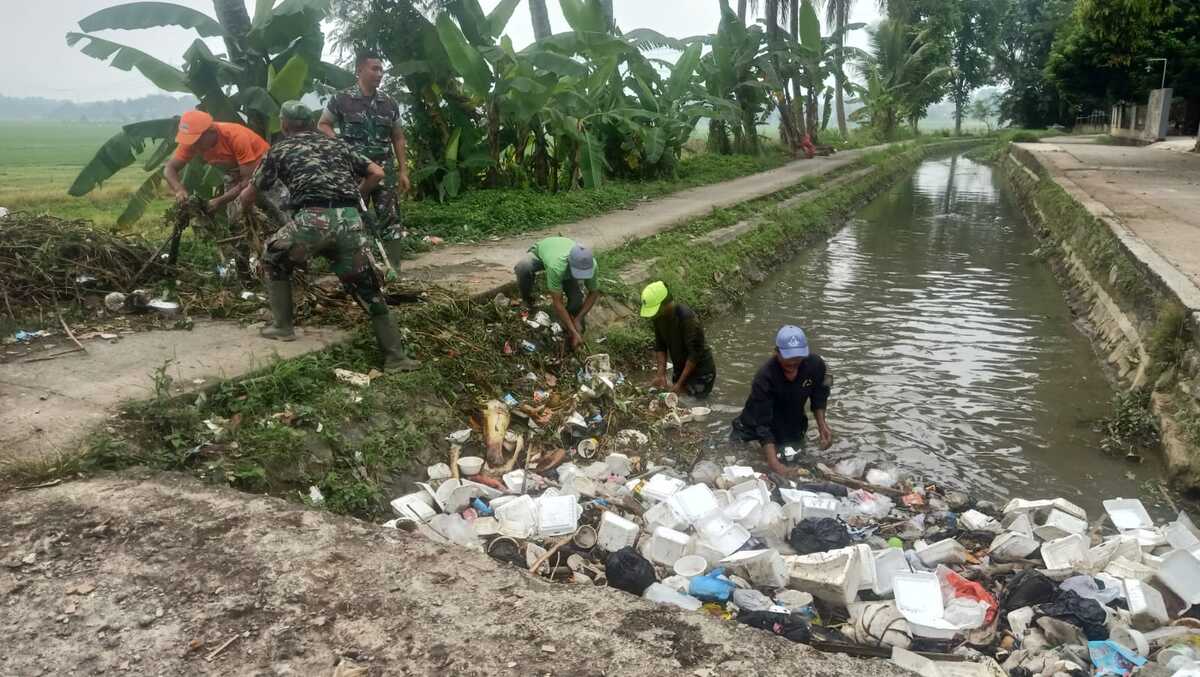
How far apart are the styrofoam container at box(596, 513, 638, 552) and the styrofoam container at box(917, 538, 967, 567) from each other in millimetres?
1366

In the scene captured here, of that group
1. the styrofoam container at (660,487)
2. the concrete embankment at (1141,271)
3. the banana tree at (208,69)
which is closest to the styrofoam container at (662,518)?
the styrofoam container at (660,487)

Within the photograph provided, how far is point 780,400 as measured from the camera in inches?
204

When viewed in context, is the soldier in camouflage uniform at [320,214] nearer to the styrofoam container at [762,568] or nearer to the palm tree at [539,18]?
the styrofoam container at [762,568]

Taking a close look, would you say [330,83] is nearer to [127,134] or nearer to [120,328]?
[127,134]

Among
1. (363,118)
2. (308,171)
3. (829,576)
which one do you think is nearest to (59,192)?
(363,118)

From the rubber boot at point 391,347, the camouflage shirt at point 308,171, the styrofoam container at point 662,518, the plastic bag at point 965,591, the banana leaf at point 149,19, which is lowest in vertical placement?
the plastic bag at point 965,591

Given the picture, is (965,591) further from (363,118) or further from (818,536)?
(363,118)

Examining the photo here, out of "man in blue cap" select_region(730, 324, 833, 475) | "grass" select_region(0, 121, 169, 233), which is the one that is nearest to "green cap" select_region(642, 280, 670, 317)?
"man in blue cap" select_region(730, 324, 833, 475)

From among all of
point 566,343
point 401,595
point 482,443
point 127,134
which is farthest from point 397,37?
point 401,595

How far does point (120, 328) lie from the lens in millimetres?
5406

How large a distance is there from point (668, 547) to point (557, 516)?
572 millimetres

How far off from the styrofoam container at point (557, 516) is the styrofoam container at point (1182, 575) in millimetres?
Result: 2639

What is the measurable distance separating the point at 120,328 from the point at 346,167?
193cm

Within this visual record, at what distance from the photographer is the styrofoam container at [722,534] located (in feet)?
12.4
